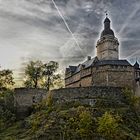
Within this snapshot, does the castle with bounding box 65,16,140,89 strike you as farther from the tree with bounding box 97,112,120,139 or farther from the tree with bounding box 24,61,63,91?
the tree with bounding box 97,112,120,139

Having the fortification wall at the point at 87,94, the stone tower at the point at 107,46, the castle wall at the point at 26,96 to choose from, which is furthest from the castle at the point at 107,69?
the castle wall at the point at 26,96

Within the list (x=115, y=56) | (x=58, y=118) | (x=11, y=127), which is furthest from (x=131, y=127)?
(x=115, y=56)

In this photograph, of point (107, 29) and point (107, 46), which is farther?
point (107, 29)

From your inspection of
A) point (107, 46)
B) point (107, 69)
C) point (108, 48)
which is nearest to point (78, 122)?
point (107, 69)

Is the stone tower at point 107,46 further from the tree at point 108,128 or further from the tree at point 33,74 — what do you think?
the tree at point 108,128

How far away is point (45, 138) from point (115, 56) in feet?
136

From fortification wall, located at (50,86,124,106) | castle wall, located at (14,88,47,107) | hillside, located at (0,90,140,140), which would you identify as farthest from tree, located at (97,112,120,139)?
castle wall, located at (14,88,47,107)

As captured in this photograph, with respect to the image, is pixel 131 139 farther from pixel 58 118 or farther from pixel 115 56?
pixel 115 56

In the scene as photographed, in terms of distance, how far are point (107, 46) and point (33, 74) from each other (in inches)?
801

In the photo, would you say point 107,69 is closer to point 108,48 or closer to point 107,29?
point 108,48

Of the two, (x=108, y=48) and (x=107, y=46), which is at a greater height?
(x=107, y=46)

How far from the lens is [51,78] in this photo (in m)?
98.4

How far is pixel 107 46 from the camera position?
3639 inches

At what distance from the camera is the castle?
83.9 metres
